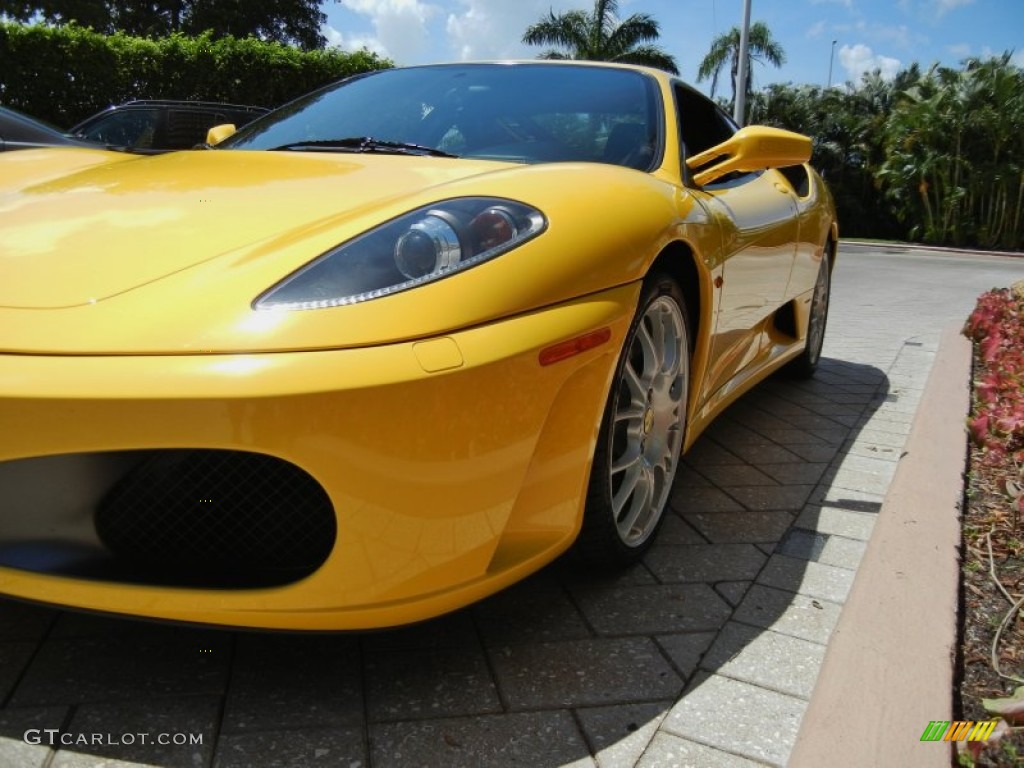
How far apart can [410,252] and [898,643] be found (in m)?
1.31

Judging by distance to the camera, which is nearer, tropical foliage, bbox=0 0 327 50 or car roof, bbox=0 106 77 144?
car roof, bbox=0 106 77 144

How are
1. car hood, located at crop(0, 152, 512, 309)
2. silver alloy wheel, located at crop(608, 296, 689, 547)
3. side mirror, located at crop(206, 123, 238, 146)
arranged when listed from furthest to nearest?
side mirror, located at crop(206, 123, 238, 146) < silver alloy wheel, located at crop(608, 296, 689, 547) < car hood, located at crop(0, 152, 512, 309)

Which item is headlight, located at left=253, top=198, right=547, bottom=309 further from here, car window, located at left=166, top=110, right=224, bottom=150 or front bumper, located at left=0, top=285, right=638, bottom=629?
car window, located at left=166, top=110, right=224, bottom=150

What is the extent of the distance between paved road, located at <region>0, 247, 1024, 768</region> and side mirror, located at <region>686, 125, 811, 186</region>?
1.03 m

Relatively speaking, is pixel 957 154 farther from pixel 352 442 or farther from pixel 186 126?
pixel 352 442

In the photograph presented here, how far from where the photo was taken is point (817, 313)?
4.41 meters

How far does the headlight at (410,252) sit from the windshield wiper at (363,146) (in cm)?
77

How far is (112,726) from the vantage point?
1.55m

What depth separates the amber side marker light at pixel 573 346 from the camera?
163 centimetres

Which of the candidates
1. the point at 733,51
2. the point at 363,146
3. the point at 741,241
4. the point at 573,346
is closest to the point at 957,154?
the point at 733,51

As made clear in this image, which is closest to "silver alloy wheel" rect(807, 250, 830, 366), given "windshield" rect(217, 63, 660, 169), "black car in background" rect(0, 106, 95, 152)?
"windshield" rect(217, 63, 660, 169)

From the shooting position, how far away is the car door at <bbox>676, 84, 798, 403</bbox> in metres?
2.60

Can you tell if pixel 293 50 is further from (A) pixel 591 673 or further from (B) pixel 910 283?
(A) pixel 591 673

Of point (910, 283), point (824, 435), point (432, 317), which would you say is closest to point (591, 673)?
point (432, 317)
